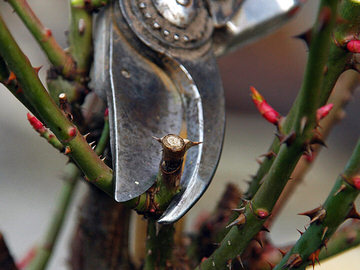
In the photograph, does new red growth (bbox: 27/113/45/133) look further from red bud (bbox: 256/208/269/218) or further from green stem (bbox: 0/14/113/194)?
red bud (bbox: 256/208/269/218)

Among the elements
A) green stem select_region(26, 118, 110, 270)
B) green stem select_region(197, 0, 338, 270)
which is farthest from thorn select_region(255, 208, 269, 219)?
green stem select_region(26, 118, 110, 270)

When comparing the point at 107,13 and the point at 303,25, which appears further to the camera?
the point at 303,25

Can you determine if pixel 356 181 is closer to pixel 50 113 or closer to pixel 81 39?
pixel 50 113

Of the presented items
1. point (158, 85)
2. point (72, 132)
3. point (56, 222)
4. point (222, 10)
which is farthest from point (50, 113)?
point (56, 222)

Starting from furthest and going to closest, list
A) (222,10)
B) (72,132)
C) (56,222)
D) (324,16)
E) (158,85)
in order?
(56,222), (222,10), (158,85), (72,132), (324,16)

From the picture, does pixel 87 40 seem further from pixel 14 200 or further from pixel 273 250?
pixel 14 200

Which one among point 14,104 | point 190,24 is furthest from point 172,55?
point 14,104
